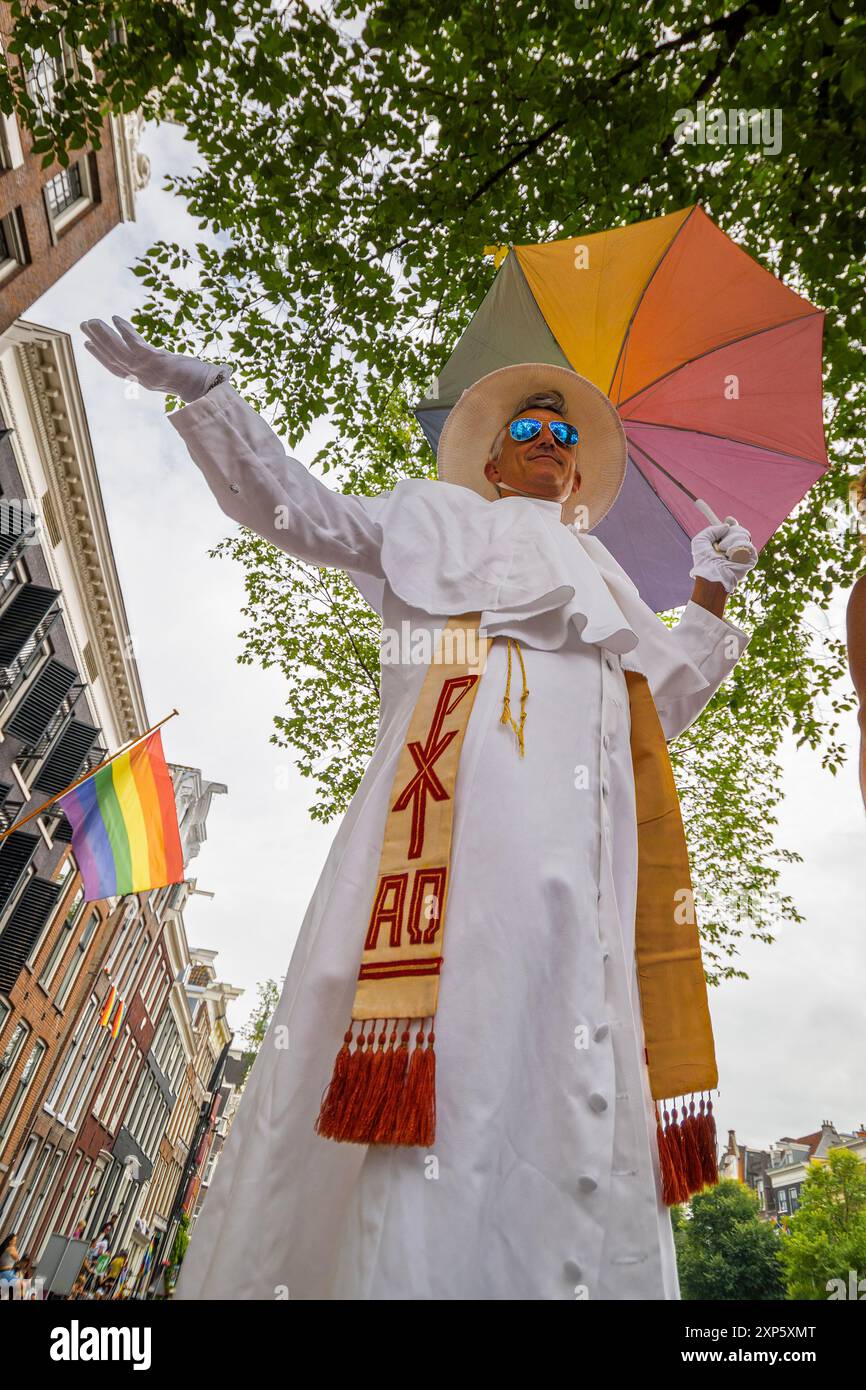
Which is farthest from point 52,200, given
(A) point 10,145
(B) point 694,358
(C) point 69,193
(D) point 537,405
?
(D) point 537,405

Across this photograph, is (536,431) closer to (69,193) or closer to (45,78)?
(45,78)

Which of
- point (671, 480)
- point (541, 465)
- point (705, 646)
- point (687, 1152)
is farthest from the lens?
point (671, 480)

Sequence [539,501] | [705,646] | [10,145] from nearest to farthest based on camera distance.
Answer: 1. [705,646]
2. [539,501]
3. [10,145]

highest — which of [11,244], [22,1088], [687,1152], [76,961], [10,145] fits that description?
[11,244]

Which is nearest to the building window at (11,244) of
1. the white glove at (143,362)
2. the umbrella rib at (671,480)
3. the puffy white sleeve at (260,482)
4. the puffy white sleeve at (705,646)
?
the umbrella rib at (671,480)

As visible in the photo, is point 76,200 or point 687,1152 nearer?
point 687,1152

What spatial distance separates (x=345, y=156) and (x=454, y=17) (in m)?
1.25

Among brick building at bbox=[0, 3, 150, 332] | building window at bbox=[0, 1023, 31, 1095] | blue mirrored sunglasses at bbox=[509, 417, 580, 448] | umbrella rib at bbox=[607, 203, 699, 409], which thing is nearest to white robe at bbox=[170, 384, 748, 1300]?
blue mirrored sunglasses at bbox=[509, 417, 580, 448]

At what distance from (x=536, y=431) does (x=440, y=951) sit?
2072 millimetres

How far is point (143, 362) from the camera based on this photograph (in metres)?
2.18

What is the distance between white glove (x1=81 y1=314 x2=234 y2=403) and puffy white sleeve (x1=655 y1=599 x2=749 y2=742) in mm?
1655

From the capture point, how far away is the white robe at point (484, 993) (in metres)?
1.46

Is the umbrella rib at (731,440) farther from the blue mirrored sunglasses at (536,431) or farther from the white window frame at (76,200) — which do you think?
the white window frame at (76,200)

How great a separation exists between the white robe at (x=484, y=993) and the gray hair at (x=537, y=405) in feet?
2.75
